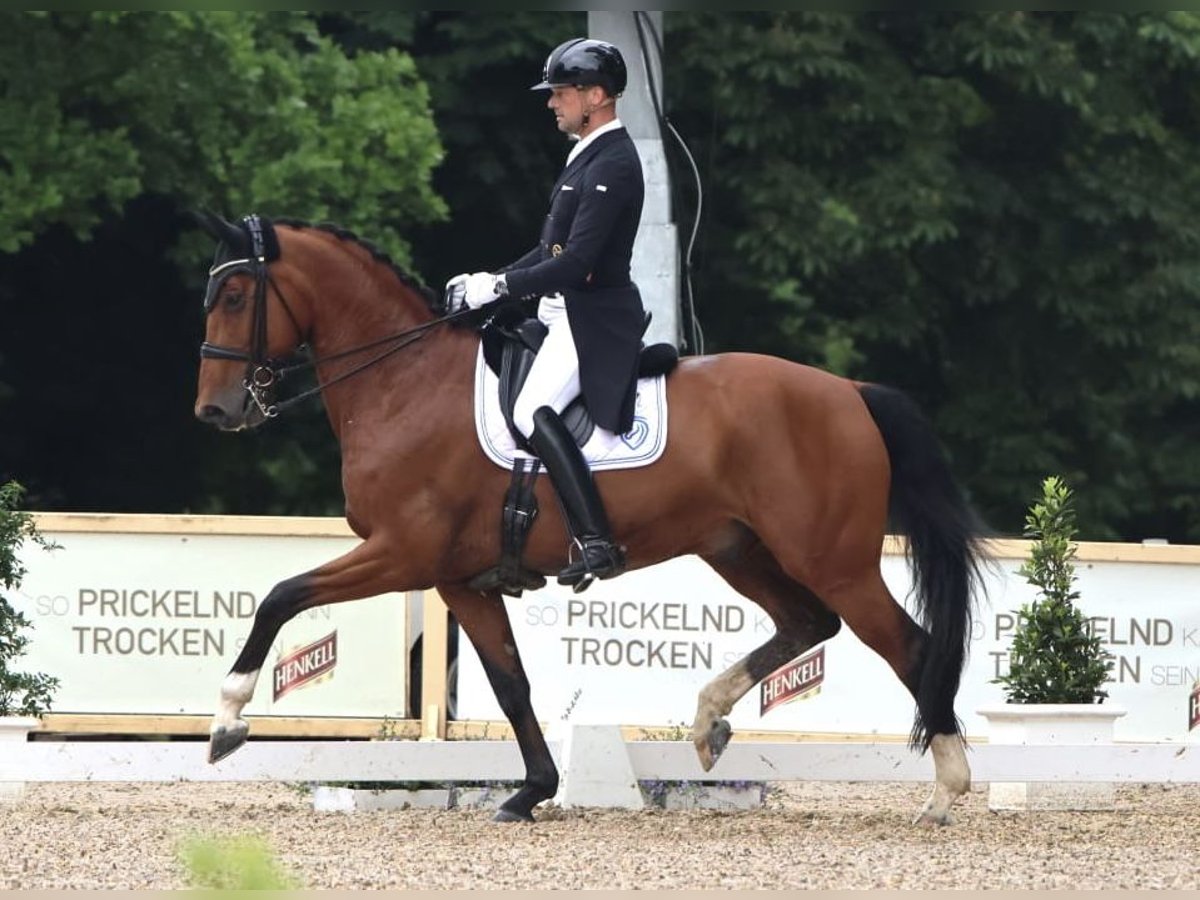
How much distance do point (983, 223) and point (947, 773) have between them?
A: 12.4 meters

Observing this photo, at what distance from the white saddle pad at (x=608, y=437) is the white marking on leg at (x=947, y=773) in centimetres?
150

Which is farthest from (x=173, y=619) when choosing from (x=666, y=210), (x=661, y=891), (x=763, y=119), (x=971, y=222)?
(x=971, y=222)

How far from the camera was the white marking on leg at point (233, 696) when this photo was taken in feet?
25.8

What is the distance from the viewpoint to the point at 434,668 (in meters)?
11.0

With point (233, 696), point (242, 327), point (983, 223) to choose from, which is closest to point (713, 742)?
point (233, 696)

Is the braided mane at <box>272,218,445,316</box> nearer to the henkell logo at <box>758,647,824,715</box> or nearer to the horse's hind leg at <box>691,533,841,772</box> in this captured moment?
the horse's hind leg at <box>691,533,841,772</box>

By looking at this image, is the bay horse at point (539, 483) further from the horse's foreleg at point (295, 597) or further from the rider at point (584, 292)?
the rider at point (584, 292)

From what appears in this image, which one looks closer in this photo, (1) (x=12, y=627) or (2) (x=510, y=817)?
(2) (x=510, y=817)

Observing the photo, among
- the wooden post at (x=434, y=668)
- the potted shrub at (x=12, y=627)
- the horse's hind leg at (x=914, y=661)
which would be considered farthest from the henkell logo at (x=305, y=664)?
the horse's hind leg at (x=914, y=661)

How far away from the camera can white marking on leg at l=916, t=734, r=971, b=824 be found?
823 cm

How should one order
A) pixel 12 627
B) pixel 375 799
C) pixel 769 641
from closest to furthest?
pixel 769 641
pixel 375 799
pixel 12 627

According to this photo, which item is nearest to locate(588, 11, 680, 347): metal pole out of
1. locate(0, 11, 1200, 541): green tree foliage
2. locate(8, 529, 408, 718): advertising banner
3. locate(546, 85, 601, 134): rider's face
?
locate(8, 529, 408, 718): advertising banner

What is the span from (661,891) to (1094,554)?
5.35 metres

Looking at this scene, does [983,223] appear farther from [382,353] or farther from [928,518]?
[382,353]
